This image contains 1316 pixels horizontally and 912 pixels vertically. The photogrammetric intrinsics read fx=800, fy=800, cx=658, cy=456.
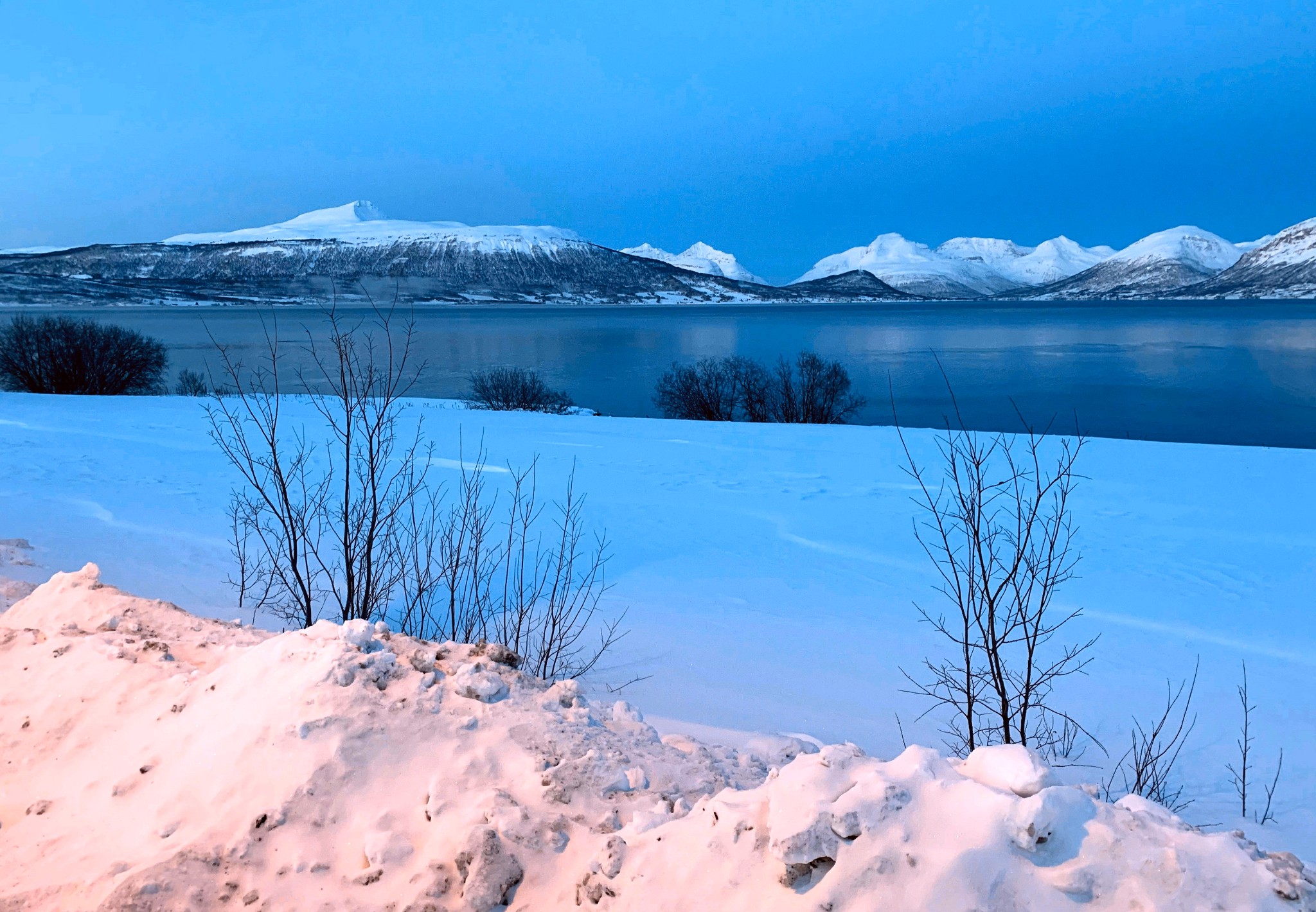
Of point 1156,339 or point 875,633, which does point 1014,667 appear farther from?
point 1156,339

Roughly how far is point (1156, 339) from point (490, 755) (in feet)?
286

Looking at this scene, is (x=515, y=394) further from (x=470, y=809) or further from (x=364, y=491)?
(x=470, y=809)

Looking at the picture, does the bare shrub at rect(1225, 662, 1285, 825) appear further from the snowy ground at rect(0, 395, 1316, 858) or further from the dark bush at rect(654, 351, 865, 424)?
the dark bush at rect(654, 351, 865, 424)

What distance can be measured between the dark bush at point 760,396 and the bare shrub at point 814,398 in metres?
0.03

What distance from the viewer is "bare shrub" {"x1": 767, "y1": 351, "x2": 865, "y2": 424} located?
35156mm

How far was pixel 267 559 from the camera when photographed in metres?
8.76

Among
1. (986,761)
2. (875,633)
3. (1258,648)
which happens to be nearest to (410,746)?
(986,761)

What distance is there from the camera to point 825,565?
967cm

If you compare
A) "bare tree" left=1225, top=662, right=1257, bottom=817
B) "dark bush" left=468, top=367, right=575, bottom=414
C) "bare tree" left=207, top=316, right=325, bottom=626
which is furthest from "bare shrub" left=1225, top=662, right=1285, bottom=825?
"dark bush" left=468, top=367, right=575, bottom=414

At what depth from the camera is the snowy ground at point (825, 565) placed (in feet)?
20.0

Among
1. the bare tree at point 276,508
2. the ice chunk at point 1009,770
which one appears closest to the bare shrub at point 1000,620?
the ice chunk at point 1009,770

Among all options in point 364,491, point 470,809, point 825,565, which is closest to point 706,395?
point 825,565

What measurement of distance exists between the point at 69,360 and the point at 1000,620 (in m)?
39.9

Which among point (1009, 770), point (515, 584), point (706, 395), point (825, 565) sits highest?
point (1009, 770)
